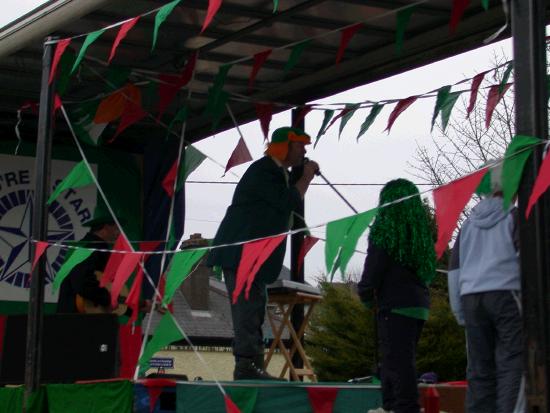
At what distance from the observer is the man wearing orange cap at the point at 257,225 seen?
723 centimetres

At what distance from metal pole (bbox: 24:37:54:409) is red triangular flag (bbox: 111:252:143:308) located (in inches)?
35.8

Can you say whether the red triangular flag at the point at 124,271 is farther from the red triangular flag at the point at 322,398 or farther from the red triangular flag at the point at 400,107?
the red triangular flag at the point at 400,107

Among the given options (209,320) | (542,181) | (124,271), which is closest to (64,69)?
(124,271)

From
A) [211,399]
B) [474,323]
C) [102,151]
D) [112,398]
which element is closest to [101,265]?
[112,398]

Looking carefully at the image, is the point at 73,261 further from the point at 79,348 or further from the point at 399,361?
the point at 399,361

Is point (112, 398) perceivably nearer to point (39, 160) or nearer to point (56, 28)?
point (39, 160)

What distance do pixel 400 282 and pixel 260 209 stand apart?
1773mm

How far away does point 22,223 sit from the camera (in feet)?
34.1

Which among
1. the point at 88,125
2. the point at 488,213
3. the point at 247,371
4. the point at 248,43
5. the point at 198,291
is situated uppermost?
the point at 248,43

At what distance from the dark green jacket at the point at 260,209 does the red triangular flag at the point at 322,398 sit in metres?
Answer: 1.06

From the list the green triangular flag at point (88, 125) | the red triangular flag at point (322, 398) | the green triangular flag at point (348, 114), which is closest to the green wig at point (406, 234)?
the red triangular flag at point (322, 398)

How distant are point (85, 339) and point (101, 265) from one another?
0.82m

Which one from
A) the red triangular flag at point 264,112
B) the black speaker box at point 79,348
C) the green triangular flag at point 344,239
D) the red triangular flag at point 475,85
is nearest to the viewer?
the green triangular flag at point 344,239

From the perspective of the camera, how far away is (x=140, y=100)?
9203 mm
